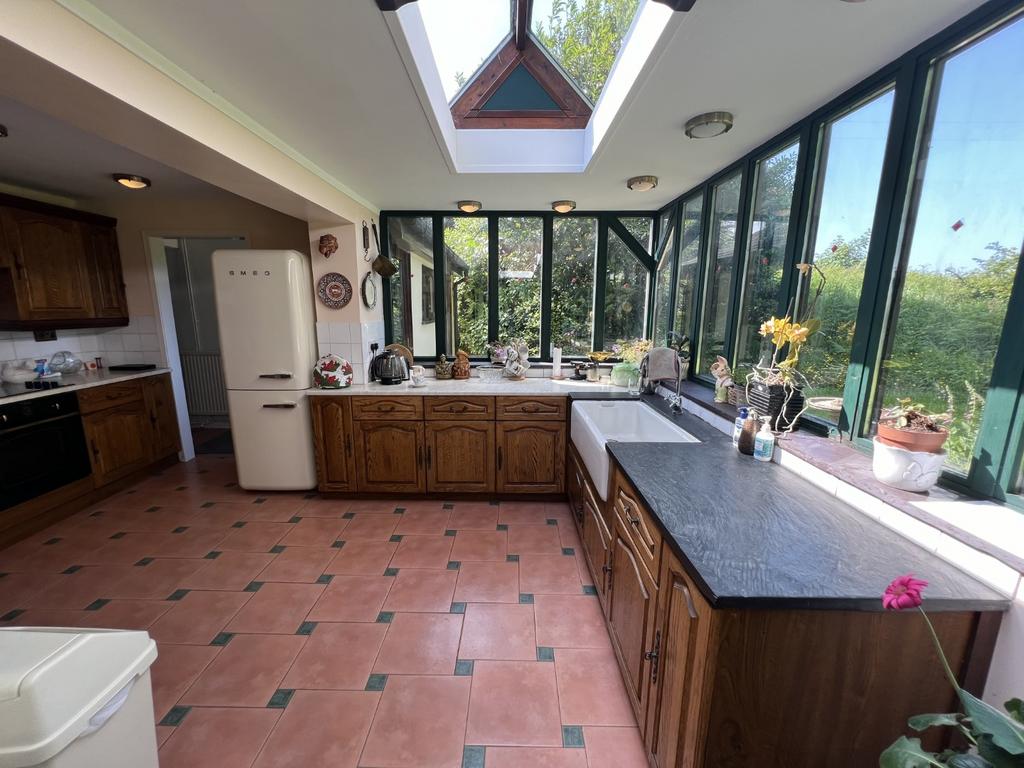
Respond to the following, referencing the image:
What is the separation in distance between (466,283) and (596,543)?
8.11ft

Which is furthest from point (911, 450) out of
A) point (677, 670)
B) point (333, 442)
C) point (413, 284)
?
point (413, 284)

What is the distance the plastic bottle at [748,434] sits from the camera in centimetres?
167

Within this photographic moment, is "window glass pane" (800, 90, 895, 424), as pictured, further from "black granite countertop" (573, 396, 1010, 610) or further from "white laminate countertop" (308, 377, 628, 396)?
"white laminate countertop" (308, 377, 628, 396)

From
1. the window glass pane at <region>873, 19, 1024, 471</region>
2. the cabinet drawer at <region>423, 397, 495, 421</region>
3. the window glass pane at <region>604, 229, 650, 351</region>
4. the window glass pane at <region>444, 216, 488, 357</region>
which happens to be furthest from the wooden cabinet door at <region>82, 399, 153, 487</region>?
the window glass pane at <region>873, 19, 1024, 471</region>

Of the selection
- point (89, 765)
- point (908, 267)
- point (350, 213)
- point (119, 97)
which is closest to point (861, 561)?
point (908, 267)

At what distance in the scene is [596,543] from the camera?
1992 mm

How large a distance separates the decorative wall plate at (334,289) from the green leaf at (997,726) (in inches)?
128

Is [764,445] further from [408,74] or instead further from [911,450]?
[408,74]

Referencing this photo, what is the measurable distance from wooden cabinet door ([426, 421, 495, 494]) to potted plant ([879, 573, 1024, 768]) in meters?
2.39

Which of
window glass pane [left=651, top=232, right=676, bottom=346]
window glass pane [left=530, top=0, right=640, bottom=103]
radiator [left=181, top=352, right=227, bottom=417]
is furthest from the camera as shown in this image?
radiator [left=181, top=352, right=227, bottom=417]

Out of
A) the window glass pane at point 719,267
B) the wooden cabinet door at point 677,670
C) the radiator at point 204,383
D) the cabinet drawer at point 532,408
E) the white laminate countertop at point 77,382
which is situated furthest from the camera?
the radiator at point 204,383

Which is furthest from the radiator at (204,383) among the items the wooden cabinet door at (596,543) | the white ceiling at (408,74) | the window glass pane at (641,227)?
the window glass pane at (641,227)

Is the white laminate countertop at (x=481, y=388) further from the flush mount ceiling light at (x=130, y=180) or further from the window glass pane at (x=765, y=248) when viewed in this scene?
the flush mount ceiling light at (x=130, y=180)

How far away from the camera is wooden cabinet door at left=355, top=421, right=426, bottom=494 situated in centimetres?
295
